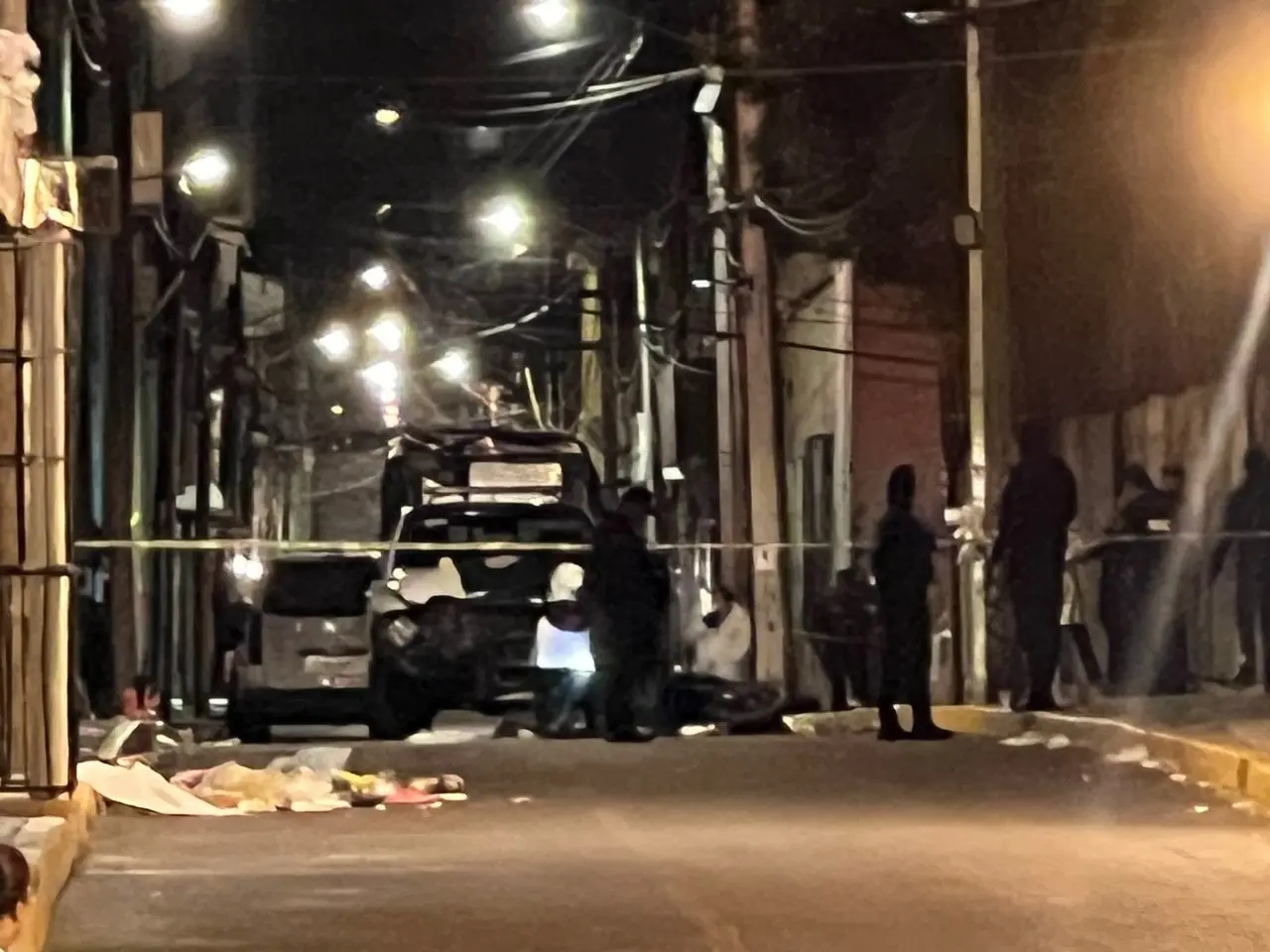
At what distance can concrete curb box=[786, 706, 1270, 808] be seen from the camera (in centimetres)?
1050

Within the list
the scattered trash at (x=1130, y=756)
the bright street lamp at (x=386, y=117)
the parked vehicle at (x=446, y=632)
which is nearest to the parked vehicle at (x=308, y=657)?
the parked vehicle at (x=446, y=632)

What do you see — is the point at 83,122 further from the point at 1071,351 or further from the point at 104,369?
the point at 1071,351

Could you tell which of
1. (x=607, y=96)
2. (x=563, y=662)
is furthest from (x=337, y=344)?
(x=563, y=662)

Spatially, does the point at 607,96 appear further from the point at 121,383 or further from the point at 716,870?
the point at 716,870

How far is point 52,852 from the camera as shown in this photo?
765 centimetres

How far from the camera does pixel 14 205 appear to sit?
823cm

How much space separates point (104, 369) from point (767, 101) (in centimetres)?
669

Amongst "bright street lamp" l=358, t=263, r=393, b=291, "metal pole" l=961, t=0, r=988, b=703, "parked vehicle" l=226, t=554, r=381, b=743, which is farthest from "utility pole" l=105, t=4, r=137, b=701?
"bright street lamp" l=358, t=263, r=393, b=291

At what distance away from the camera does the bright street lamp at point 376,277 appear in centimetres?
2856

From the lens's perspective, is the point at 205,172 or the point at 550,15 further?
the point at 205,172

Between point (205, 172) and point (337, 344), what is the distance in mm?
8487

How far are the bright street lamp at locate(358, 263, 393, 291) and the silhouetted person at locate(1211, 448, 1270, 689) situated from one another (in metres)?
15.3

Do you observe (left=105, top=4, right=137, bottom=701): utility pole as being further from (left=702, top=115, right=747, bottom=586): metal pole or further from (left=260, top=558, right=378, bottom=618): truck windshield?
(left=702, top=115, right=747, bottom=586): metal pole

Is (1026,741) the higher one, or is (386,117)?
(386,117)
